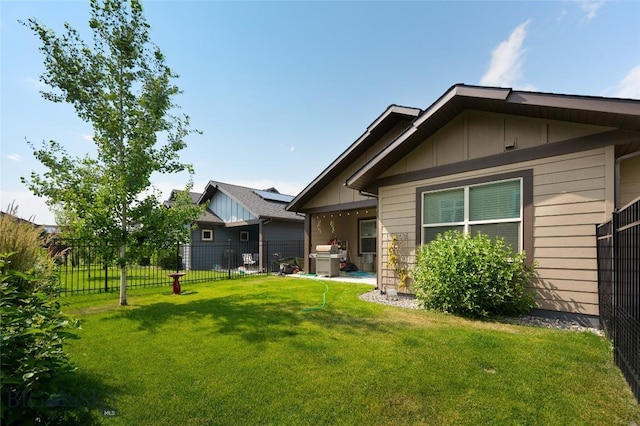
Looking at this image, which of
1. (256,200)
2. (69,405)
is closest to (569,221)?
(69,405)

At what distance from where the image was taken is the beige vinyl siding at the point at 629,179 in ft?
15.9

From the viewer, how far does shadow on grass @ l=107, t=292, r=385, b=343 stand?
455cm

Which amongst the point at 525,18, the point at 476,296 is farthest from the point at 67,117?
the point at 525,18

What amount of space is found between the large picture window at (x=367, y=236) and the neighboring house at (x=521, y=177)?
5.82m

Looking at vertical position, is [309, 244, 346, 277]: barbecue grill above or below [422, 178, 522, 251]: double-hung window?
below

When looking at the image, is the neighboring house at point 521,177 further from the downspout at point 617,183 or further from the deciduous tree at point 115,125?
the deciduous tree at point 115,125

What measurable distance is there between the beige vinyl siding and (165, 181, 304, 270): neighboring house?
11.8 m

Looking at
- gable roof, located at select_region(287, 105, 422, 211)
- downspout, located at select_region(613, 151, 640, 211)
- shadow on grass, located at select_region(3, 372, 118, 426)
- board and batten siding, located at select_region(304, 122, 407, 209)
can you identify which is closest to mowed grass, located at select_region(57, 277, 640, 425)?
shadow on grass, located at select_region(3, 372, 118, 426)

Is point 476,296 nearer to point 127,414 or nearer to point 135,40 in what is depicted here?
point 127,414

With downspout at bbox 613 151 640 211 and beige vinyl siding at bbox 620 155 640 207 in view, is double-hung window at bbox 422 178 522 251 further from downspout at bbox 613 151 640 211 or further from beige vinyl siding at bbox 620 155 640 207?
beige vinyl siding at bbox 620 155 640 207

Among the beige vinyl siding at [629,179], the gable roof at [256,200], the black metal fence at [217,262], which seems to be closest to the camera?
the beige vinyl siding at [629,179]

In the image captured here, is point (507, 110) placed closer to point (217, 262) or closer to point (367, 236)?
point (367, 236)

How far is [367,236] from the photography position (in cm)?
1359

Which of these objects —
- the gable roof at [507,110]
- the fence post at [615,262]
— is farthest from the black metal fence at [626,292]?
the gable roof at [507,110]
